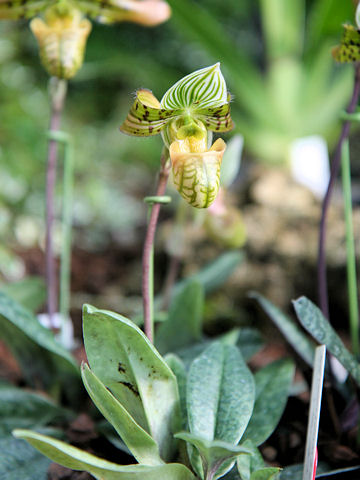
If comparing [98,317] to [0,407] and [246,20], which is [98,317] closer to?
[0,407]

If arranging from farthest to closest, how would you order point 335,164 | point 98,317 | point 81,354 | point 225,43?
point 225,43 → point 81,354 → point 335,164 → point 98,317

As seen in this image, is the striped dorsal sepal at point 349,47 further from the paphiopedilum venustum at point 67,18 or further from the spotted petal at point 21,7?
the spotted petal at point 21,7

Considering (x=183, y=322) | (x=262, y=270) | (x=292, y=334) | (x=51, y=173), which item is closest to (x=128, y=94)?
(x=262, y=270)

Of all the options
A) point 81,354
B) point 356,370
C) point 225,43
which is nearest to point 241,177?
point 225,43

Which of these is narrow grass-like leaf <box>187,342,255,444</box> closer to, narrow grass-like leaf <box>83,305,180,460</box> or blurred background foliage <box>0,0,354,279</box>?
narrow grass-like leaf <box>83,305,180,460</box>

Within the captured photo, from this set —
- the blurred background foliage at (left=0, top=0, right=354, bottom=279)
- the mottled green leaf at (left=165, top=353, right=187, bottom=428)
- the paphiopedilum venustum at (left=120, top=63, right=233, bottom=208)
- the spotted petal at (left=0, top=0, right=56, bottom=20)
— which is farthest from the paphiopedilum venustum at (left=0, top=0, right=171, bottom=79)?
the blurred background foliage at (left=0, top=0, right=354, bottom=279)

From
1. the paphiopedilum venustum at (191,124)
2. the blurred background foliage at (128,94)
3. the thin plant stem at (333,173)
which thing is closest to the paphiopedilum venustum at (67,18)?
the paphiopedilum venustum at (191,124)

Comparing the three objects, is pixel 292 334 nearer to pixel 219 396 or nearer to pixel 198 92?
pixel 219 396
